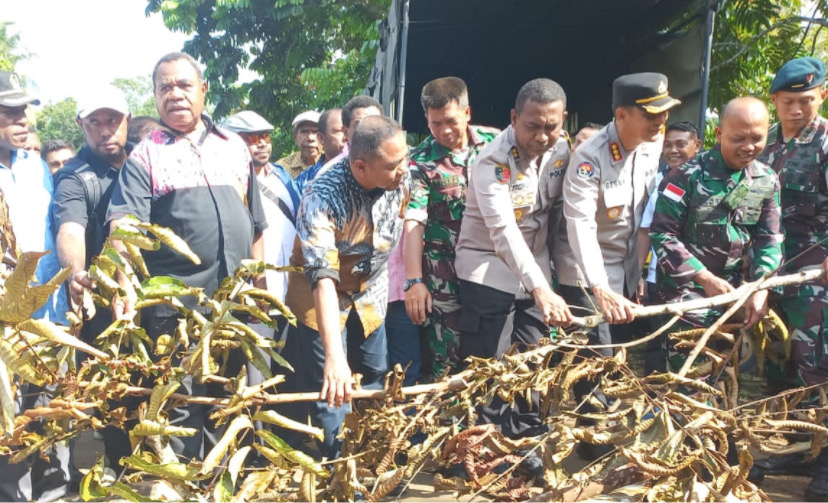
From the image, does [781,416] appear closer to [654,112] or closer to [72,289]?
[654,112]

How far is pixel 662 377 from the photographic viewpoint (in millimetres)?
2404

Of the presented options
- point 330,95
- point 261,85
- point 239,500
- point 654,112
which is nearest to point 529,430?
point 654,112

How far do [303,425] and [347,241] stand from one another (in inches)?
42.1

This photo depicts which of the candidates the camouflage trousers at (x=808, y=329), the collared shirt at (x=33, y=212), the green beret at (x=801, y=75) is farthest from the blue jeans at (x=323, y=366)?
the green beret at (x=801, y=75)

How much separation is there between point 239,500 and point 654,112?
220 cm

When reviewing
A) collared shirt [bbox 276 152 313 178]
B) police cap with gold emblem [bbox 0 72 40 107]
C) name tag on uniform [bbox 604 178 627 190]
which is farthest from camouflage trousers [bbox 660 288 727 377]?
collared shirt [bbox 276 152 313 178]

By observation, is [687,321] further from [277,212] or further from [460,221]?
[277,212]

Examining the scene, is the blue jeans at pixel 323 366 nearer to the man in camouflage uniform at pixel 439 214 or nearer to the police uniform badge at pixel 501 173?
the man in camouflage uniform at pixel 439 214

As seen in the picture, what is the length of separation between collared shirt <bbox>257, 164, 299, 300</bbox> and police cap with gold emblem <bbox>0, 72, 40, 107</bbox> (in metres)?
1.21

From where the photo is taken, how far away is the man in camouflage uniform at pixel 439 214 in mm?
3668

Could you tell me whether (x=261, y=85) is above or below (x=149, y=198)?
above

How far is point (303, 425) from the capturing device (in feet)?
7.18

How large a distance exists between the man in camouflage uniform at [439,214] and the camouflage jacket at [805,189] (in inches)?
55.6

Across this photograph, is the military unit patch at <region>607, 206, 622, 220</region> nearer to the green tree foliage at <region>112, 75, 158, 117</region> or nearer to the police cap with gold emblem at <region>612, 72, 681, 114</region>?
the police cap with gold emblem at <region>612, 72, 681, 114</region>
